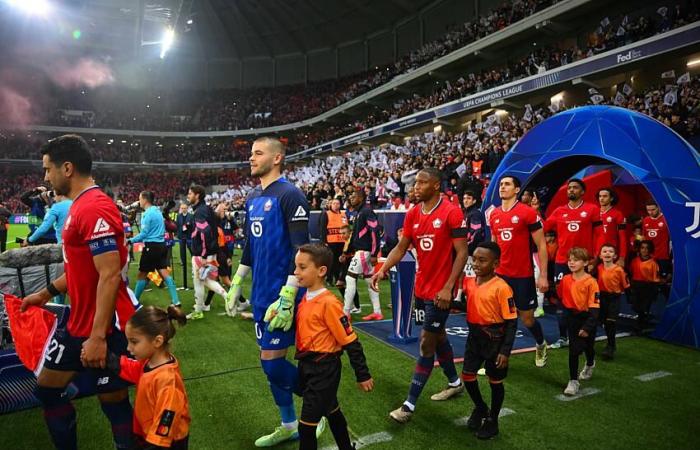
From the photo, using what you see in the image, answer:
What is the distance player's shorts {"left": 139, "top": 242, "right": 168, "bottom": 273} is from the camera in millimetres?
7429

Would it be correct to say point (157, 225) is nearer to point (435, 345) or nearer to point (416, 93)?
point (435, 345)

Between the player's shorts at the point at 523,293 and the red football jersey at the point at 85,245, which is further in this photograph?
the player's shorts at the point at 523,293

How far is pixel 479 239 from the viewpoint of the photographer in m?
8.30

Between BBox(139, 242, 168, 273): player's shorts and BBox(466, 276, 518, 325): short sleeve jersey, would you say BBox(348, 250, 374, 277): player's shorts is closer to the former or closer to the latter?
BBox(139, 242, 168, 273): player's shorts

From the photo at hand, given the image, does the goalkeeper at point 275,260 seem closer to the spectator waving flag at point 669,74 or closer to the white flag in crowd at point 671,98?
the white flag in crowd at point 671,98

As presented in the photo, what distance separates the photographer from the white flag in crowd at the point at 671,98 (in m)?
11.5

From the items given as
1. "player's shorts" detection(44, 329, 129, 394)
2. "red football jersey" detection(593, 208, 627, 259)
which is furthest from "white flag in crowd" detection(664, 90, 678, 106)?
"player's shorts" detection(44, 329, 129, 394)

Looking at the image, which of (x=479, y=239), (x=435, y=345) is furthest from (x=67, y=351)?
(x=479, y=239)

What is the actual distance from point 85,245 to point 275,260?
1.17 metres

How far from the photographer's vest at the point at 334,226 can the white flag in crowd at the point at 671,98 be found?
30.4ft

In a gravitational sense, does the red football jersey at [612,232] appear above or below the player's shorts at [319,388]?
above

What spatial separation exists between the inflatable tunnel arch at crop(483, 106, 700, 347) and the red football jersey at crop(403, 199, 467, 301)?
13.1 feet

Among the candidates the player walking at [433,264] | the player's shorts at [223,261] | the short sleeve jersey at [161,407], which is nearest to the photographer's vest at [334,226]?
the player's shorts at [223,261]

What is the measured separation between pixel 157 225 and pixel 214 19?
44.4 metres
